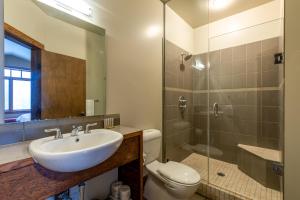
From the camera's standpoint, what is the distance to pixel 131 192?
4.70ft

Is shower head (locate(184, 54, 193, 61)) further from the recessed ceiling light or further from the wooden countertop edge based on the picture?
the wooden countertop edge

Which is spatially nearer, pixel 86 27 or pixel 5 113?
pixel 5 113

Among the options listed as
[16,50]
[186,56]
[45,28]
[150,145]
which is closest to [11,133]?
[16,50]

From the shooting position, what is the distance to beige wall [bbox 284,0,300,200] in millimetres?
1301

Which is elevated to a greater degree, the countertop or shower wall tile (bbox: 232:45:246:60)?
shower wall tile (bbox: 232:45:246:60)

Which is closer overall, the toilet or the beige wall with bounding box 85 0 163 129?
the toilet

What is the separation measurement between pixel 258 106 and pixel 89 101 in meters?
2.30

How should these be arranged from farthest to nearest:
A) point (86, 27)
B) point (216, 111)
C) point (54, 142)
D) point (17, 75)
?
point (216, 111)
point (86, 27)
point (17, 75)
point (54, 142)

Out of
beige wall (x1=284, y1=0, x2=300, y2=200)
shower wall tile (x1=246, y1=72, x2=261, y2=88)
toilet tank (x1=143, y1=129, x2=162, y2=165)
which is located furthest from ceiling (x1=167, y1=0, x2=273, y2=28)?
toilet tank (x1=143, y1=129, x2=162, y2=165)

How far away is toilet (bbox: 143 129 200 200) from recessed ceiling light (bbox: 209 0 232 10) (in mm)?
2073

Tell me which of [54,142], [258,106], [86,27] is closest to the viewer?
[54,142]

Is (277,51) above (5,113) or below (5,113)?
above

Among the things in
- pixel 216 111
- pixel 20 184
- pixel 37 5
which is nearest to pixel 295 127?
pixel 216 111

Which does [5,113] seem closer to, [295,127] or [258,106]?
[295,127]
